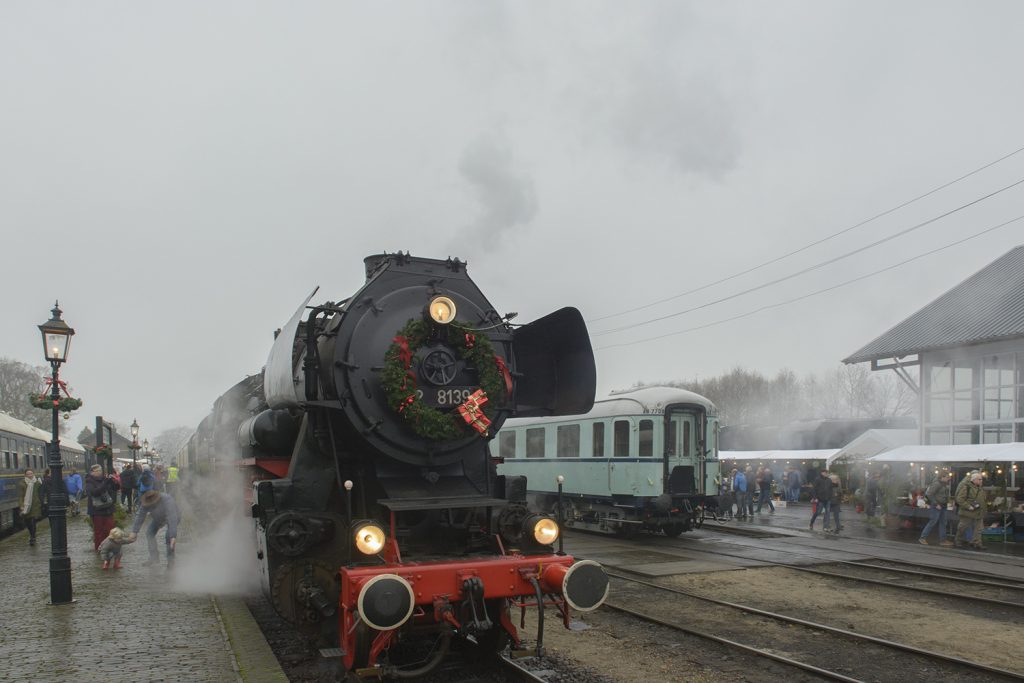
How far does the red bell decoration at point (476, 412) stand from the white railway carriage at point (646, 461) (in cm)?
900

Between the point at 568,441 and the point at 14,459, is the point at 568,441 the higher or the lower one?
the higher one

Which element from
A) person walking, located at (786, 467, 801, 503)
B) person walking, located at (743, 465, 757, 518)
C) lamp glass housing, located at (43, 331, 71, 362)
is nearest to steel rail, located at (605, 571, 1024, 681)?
lamp glass housing, located at (43, 331, 71, 362)

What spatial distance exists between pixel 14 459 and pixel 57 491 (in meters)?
11.0

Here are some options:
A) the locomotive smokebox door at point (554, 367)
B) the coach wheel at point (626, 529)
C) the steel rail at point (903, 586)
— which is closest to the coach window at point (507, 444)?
the coach wheel at point (626, 529)

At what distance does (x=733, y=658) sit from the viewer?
21.5 feet

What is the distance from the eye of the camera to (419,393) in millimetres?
5672

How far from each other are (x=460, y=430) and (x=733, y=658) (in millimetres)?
3137

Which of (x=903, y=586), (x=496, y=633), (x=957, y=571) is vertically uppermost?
(x=496, y=633)

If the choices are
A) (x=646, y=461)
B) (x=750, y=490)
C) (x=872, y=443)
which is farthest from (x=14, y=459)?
(x=872, y=443)

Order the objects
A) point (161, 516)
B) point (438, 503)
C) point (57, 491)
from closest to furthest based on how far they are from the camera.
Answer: point (438, 503), point (57, 491), point (161, 516)

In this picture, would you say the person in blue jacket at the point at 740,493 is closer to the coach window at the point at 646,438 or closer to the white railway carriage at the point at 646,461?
the white railway carriage at the point at 646,461

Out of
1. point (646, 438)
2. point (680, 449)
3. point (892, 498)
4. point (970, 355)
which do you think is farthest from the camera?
point (970, 355)

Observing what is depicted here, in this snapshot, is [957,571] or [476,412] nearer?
[476,412]

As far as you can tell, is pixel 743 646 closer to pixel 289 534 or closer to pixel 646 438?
pixel 289 534
